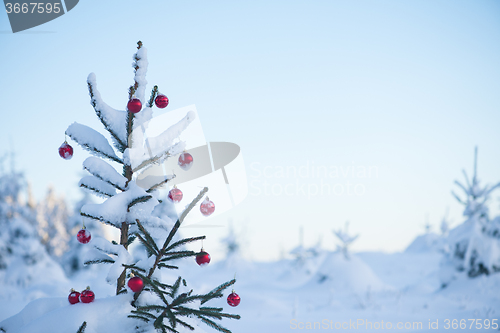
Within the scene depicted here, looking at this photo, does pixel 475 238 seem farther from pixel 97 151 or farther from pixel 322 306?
pixel 97 151

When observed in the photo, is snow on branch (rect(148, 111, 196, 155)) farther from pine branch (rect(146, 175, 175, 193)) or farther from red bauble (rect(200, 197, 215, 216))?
red bauble (rect(200, 197, 215, 216))

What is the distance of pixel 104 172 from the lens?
230cm

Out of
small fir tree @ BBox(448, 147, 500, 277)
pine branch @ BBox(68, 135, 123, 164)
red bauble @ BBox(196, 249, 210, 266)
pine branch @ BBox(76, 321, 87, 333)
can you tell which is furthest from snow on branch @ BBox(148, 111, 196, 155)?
small fir tree @ BBox(448, 147, 500, 277)

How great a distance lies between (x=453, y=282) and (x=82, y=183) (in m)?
15.1

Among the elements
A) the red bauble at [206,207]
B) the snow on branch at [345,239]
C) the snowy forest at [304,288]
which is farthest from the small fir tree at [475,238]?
the red bauble at [206,207]

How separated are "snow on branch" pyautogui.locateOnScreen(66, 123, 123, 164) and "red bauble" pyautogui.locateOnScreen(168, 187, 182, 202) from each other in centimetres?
50

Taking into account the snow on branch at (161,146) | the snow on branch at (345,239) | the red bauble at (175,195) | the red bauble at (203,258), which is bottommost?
the snow on branch at (345,239)

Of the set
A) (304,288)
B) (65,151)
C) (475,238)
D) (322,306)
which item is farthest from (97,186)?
(304,288)

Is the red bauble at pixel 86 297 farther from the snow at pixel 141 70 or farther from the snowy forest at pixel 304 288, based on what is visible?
the snow at pixel 141 70

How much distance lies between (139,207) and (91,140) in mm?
634

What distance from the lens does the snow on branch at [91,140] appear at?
2332mm

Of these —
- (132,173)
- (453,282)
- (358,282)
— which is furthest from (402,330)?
(358,282)

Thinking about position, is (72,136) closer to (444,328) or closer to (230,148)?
(230,148)

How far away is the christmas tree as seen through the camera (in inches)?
82.8
